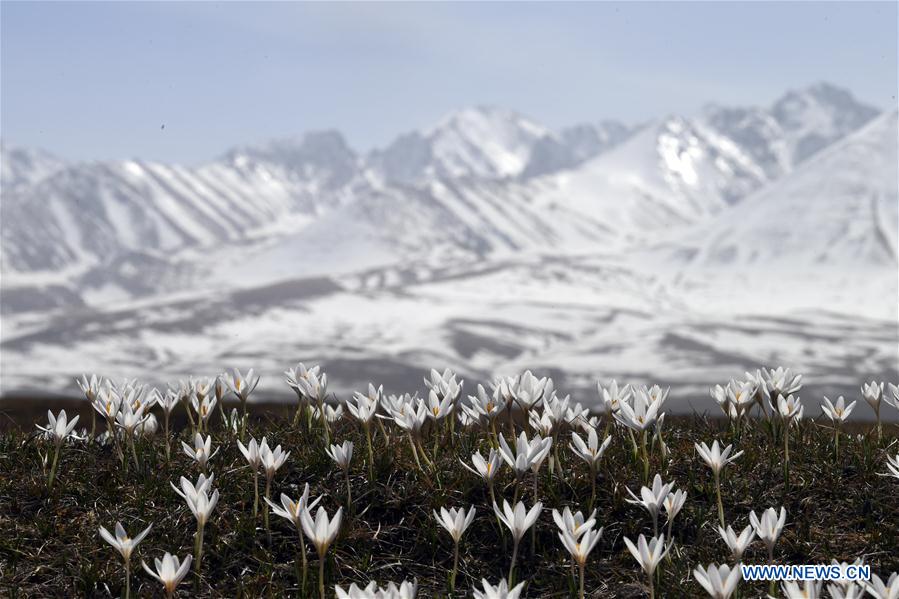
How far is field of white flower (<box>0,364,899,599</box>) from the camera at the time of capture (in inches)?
185

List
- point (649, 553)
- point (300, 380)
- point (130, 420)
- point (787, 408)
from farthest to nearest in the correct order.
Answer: point (300, 380) < point (787, 408) < point (130, 420) < point (649, 553)

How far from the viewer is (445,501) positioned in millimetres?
5383

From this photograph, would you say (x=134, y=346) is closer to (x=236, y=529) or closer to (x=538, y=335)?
(x=538, y=335)

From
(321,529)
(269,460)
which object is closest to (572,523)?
(321,529)

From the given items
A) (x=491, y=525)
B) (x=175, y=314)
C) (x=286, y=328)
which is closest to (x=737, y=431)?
(x=491, y=525)

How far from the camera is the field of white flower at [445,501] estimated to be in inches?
185

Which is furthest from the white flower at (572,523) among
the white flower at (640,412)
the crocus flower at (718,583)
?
the white flower at (640,412)

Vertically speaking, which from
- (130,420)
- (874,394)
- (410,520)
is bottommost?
(410,520)

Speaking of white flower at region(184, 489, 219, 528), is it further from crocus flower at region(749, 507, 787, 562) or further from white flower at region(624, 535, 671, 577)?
crocus flower at region(749, 507, 787, 562)

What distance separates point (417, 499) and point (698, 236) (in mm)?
138345

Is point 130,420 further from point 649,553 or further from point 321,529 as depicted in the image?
point 649,553

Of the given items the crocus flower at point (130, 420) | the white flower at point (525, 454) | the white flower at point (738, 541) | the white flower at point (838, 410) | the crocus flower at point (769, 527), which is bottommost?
the white flower at point (738, 541)

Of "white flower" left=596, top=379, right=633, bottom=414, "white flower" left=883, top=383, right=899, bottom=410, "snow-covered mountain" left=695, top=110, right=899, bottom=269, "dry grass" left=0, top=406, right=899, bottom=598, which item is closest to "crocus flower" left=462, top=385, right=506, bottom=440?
"dry grass" left=0, top=406, right=899, bottom=598

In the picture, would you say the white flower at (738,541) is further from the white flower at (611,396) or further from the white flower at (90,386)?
the white flower at (90,386)
